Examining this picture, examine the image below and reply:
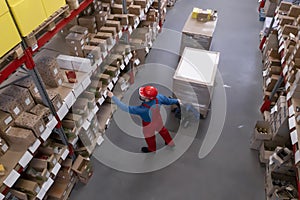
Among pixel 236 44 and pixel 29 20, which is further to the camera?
pixel 236 44

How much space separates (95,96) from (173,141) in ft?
5.35

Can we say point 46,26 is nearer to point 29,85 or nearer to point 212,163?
point 29,85

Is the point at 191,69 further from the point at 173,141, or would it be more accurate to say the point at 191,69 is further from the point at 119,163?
the point at 119,163

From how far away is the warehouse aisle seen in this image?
386 cm

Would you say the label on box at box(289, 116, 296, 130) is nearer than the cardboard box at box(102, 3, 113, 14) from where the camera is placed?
Yes

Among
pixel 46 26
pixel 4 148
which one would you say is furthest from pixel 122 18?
pixel 4 148

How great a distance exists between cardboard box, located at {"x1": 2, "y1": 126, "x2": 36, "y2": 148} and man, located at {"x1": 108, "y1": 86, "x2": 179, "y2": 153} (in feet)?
4.68

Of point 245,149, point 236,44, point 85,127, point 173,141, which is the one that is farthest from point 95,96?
point 236,44

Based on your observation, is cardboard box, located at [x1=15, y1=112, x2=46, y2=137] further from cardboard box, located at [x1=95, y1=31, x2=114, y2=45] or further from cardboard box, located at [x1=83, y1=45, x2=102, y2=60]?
cardboard box, located at [x1=95, y1=31, x2=114, y2=45]

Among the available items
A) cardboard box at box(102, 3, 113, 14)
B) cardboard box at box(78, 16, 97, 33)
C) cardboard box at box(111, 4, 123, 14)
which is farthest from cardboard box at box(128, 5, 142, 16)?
cardboard box at box(78, 16, 97, 33)

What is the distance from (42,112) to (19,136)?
348 millimetres

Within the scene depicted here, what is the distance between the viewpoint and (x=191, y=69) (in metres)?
4.52

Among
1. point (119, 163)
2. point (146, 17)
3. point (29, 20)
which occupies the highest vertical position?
point (29, 20)

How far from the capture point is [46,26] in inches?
103
